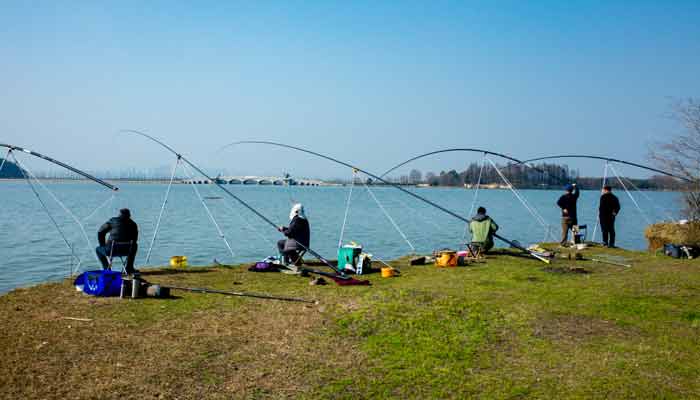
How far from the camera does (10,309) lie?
8.34m

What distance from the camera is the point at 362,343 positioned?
22.9 feet

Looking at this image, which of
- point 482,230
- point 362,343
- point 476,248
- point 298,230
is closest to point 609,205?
point 482,230

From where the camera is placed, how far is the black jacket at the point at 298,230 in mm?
12641

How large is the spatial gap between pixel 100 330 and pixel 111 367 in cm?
147

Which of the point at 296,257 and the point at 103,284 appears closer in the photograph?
the point at 103,284

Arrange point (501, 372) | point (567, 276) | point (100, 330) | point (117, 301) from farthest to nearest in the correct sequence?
1. point (567, 276)
2. point (117, 301)
3. point (100, 330)
4. point (501, 372)

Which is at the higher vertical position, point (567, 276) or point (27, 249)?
point (567, 276)

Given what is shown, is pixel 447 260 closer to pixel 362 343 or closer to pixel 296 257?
pixel 296 257

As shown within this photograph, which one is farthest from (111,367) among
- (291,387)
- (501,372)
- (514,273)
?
(514,273)

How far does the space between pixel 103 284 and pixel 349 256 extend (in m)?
5.34

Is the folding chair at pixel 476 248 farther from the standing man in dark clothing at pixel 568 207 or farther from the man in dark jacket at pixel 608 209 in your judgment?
the man in dark jacket at pixel 608 209

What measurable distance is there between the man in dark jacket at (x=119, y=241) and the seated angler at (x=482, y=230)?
8.85 meters

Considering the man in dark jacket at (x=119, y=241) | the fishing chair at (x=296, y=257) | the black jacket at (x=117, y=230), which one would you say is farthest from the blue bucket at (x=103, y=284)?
the fishing chair at (x=296, y=257)

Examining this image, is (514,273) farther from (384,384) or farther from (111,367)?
(111,367)
